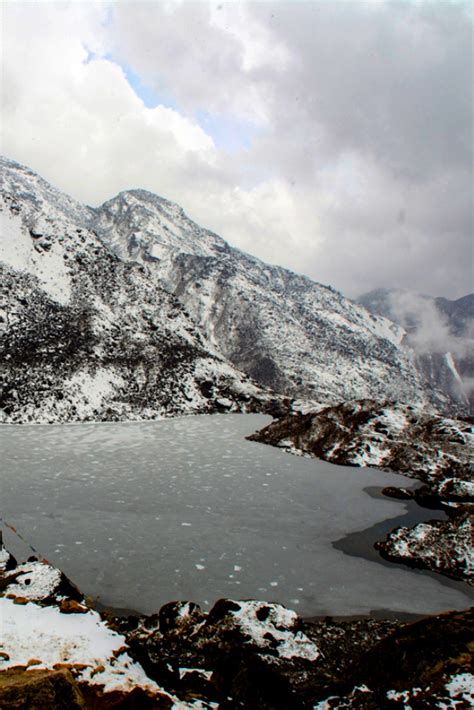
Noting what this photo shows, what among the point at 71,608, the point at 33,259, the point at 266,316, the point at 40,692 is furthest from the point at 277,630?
the point at 266,316

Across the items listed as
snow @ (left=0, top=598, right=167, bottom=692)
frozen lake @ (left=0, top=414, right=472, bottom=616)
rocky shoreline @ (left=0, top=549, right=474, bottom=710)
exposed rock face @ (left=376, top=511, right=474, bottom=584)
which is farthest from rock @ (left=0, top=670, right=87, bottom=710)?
exposed rock face @ (left=376, top=511, right=474, bottom=584)

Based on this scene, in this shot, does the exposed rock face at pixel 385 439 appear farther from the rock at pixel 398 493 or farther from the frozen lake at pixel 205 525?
the frozen lake at pixel 205 525

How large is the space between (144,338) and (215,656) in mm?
38559

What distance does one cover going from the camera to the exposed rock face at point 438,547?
950 cm

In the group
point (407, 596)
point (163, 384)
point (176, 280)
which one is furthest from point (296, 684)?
point (176, 280)

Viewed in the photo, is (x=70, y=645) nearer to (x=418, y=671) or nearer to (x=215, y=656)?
(x=215, y=656)

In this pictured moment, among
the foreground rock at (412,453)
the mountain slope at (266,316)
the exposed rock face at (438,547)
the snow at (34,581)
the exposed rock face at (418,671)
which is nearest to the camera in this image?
the exposed rock face at (418,671)

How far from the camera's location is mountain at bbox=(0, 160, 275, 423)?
32031mm

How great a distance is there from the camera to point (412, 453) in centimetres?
1975

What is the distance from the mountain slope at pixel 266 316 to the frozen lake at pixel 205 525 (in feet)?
150

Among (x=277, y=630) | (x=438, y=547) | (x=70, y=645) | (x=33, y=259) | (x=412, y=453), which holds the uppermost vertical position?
(x=33, y=259)

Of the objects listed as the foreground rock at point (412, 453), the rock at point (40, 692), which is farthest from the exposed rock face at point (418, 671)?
the foreground rock at point (412, 453)

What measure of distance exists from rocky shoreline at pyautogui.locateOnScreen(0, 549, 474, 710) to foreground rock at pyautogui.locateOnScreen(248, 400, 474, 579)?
3418mm

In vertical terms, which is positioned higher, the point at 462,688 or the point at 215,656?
the point at 462,688
